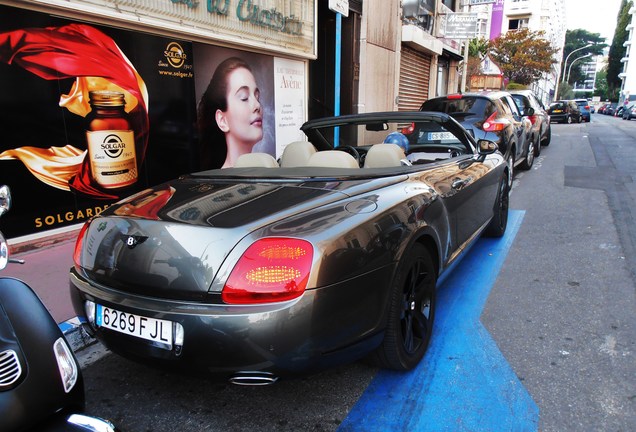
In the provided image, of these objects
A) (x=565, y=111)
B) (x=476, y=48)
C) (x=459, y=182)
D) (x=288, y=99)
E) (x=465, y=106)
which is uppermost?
(x=476, y=48)

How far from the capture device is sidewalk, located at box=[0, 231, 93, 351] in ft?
10.2

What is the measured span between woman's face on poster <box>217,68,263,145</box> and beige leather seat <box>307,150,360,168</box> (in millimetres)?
4697

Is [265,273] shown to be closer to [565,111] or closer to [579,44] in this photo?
[565,111]

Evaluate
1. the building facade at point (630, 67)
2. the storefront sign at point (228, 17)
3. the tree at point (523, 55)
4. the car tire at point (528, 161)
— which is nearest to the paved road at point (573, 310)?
the car tire at point (528, 161)

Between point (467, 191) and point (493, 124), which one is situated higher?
point (493, 124)

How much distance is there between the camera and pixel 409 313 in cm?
260

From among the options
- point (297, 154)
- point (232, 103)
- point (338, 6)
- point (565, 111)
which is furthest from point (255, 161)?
point (565, 111)

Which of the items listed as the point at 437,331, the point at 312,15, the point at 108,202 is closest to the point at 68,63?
the point at 108,202

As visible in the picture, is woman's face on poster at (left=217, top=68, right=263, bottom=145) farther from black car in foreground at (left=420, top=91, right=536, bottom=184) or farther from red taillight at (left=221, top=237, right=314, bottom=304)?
red taillight at (left=221, top=237, right=314, bottom=304)

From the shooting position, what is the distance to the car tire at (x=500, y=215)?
4.93m

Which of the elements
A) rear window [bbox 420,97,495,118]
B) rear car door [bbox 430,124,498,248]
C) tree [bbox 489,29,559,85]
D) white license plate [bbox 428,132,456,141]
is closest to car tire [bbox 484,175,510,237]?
rear car door [bbox 430,124,498,248]

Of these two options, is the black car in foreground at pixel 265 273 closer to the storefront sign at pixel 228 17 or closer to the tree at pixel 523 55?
the storefront sign at pixel 228 17

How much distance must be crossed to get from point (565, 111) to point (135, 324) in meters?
31.5

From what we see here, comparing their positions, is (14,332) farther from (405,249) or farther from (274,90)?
(274,90)
